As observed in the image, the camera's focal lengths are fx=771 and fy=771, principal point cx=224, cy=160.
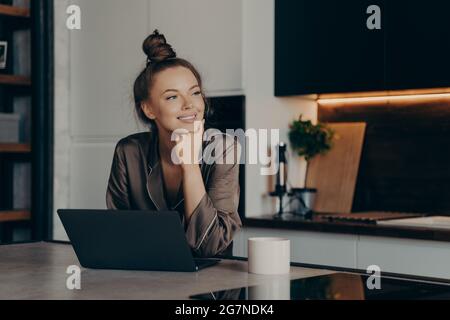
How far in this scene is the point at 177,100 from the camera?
2.35 metres

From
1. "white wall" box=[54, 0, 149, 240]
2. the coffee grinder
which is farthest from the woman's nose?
"white wall" box=[54, 0, 149, 240]

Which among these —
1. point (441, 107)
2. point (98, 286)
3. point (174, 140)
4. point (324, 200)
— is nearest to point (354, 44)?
point (441, 107)

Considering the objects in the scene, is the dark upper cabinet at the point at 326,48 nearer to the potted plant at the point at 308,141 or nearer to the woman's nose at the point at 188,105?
the potted plant at the point at 308,141

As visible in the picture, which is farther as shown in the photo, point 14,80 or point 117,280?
point 14,80

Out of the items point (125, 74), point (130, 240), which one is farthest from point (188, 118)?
point (125, 74)

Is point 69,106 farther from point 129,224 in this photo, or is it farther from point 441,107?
point 129,224

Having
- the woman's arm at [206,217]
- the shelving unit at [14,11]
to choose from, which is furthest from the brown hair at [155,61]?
the shelving unit at [14,11]

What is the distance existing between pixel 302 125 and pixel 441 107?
68cm

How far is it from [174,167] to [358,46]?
4.75ft

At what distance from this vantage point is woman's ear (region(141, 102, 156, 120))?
2442mm

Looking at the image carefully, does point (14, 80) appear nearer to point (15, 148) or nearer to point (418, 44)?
point (15, 148)

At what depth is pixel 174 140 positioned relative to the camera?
238cm

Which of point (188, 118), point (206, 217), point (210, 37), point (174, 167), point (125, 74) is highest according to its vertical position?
point (210, 37)

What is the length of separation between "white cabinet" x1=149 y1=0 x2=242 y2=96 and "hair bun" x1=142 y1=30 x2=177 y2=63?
52.1 inches
